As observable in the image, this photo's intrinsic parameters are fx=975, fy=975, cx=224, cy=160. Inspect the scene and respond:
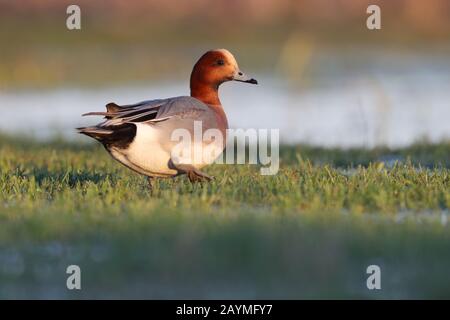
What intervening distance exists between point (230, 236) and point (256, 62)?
646 inches

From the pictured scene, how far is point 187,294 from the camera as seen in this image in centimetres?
477

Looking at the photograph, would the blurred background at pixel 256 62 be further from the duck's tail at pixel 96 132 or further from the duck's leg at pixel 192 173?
the duck's tail at pixel 96 132

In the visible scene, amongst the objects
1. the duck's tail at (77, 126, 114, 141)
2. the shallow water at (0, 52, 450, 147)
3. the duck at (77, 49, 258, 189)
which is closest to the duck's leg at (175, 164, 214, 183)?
the duck at (77, 49, 258, 189)

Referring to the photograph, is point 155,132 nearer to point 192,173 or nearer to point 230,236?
point 192,173

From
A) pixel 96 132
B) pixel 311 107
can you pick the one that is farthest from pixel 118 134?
pixel 311 107

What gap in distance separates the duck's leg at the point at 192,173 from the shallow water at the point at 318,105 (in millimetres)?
3903

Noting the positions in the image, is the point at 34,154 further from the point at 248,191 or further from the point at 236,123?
the point at 236,123

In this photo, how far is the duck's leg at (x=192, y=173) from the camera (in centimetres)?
695

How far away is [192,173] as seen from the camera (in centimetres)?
702


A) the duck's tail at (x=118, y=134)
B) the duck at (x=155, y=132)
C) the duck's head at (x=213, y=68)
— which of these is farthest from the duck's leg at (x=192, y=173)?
the duck's head at (x=213, y=68)

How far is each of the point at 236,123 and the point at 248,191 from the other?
6910 mm

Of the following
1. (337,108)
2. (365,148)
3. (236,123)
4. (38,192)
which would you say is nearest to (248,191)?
(38,192)

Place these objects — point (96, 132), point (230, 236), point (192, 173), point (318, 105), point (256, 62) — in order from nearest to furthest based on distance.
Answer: point (230, 236) < point (96, 132) < point (192, 173) < point (318, 105) < point (256, 62)

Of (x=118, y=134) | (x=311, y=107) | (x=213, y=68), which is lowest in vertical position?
(x=118, y=134)
